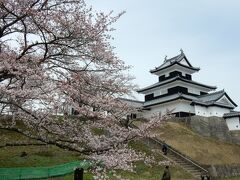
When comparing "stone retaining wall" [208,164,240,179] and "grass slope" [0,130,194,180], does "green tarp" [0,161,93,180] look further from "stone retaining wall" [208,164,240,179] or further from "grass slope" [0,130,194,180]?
"stone retaining wall" [208,164,240,179]

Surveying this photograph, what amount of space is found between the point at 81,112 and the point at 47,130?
1.44 metres

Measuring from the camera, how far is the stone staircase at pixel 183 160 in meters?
30.3

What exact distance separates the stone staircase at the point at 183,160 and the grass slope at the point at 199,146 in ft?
5.80

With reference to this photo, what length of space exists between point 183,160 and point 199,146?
664 centimetres

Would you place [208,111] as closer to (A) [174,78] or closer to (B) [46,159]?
(A) [174,78]

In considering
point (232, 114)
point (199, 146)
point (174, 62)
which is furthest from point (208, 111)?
point (199, 146)

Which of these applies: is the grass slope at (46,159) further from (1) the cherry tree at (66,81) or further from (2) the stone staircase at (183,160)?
(1) the cherry tree at (66,81)

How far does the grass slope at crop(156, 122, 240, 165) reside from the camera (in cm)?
3550

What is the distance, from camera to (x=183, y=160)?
107 feet

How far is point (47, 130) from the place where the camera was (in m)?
11.3

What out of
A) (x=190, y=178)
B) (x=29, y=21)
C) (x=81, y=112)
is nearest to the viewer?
(x=81, y=112)

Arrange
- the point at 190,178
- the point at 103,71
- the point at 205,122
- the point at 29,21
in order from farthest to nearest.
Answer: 1. the point at 205,122
2. the point at 190,178
3. the point at 103,71
4. the point at 29,21

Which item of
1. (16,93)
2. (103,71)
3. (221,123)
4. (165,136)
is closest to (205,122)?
(221,123)

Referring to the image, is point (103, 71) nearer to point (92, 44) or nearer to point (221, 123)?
point (92, 44)
